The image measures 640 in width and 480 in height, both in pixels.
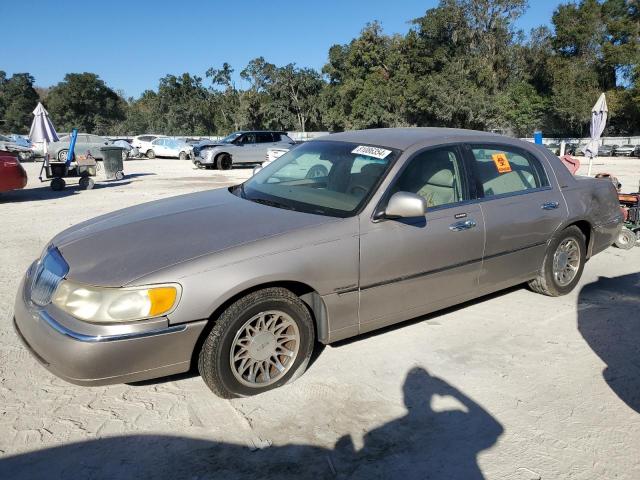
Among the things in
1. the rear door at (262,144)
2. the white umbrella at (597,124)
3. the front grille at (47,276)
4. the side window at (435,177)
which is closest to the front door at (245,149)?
the rear door at (262,144)

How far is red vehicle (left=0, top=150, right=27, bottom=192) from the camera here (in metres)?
10.7

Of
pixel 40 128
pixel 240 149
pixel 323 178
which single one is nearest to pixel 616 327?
pixel 323 178

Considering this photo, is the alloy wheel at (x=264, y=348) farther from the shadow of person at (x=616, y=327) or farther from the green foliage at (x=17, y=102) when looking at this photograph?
the green foliage at (x=17, y=102)

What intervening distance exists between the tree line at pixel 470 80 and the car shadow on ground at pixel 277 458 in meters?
47.2

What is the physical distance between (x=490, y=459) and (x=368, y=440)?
63 centimetres

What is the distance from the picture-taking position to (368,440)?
2.74m

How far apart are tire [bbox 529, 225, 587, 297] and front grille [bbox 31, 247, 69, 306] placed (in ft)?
13.1

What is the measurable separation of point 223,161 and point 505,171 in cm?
1846

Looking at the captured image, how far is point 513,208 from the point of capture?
426 centimetres

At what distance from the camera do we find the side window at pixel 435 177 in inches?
148

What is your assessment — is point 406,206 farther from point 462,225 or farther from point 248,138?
point 248,138

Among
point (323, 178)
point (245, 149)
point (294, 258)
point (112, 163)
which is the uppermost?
point (245, 149)

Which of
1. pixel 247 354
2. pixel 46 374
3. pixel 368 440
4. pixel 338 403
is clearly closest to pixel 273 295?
pixel 247 354

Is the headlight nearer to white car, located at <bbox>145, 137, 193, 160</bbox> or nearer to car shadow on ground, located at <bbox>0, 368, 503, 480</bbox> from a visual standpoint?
car shadow on ground, located at <bbox>0, 368, 503, 480</bbox>
